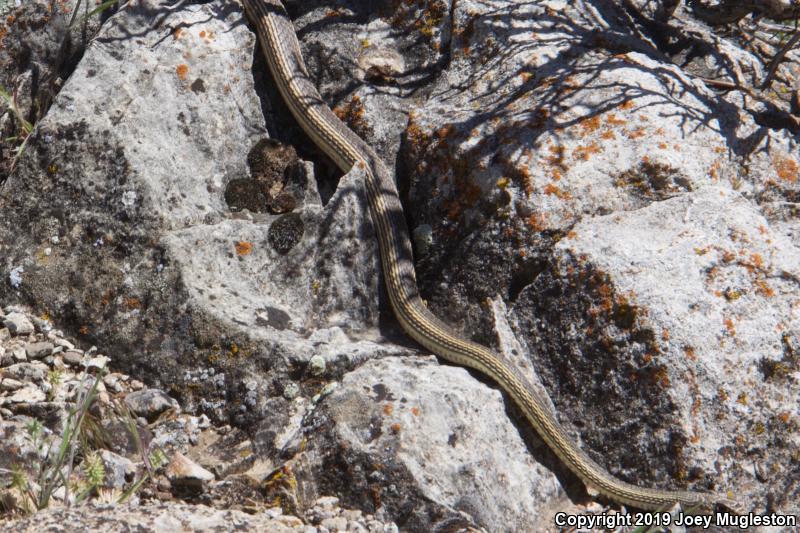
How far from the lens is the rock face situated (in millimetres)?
4188

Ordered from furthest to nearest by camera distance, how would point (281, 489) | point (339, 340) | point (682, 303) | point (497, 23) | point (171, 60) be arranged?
point (497, 23), point (171, 60), point (339, 340), point (682, 303), point (281, 489)

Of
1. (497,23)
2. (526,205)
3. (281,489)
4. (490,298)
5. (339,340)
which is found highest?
(497,23)

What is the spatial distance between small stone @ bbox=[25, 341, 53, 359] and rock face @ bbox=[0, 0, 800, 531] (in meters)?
0.07

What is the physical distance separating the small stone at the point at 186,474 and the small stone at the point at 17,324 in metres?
1.34

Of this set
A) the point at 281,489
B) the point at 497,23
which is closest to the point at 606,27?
the point at 497,23

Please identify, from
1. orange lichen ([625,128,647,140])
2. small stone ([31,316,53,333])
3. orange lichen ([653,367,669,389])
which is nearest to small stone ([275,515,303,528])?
small stone ([31,316,53,333])

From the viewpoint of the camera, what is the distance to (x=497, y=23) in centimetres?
576

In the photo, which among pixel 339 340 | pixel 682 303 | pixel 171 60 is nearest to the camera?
pixel 682 303

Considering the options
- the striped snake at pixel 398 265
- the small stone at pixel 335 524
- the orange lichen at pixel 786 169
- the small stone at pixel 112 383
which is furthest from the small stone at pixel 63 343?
the orange lichen at pixel 786 169

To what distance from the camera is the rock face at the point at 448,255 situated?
165 inches

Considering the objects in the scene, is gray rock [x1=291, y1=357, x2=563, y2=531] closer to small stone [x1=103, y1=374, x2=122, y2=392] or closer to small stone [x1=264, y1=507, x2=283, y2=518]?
small stone [x1=264, y1=507, x2=283, y2=518]

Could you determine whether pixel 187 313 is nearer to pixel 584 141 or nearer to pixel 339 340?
pixel 339 340

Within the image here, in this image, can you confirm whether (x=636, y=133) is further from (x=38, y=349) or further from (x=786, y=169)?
(x=38, y=349)

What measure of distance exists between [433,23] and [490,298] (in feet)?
8.14
